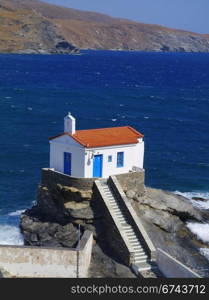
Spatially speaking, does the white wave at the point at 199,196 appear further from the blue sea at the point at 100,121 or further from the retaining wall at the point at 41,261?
the retaining wall at the point at 41,261

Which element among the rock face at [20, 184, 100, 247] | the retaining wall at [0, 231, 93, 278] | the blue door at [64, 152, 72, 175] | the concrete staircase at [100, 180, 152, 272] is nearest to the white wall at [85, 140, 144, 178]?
the concrete staircase at [100, 180, 152, 272]

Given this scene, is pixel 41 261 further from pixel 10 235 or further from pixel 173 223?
pixel 173 223

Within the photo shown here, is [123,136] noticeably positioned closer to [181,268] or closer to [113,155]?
[113,155]

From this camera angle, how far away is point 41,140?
2400 inches

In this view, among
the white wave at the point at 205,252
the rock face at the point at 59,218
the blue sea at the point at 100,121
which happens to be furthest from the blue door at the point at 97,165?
the white wave at the point at 205,252

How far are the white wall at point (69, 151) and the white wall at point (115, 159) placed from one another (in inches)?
15.2

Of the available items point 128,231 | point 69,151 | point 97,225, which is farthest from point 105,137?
point 128,231

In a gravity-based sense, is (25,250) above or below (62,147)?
below

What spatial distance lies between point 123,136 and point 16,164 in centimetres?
1885

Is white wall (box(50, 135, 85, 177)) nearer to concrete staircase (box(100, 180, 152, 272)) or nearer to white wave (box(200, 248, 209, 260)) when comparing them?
concrete staircase (box(100, 180, 152, 272))

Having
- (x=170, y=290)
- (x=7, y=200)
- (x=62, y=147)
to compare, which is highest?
(x=62, y=147)

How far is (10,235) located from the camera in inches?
1395

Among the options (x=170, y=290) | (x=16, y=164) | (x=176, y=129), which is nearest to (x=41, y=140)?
(x=16, y=164)

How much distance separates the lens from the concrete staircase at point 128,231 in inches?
1160
